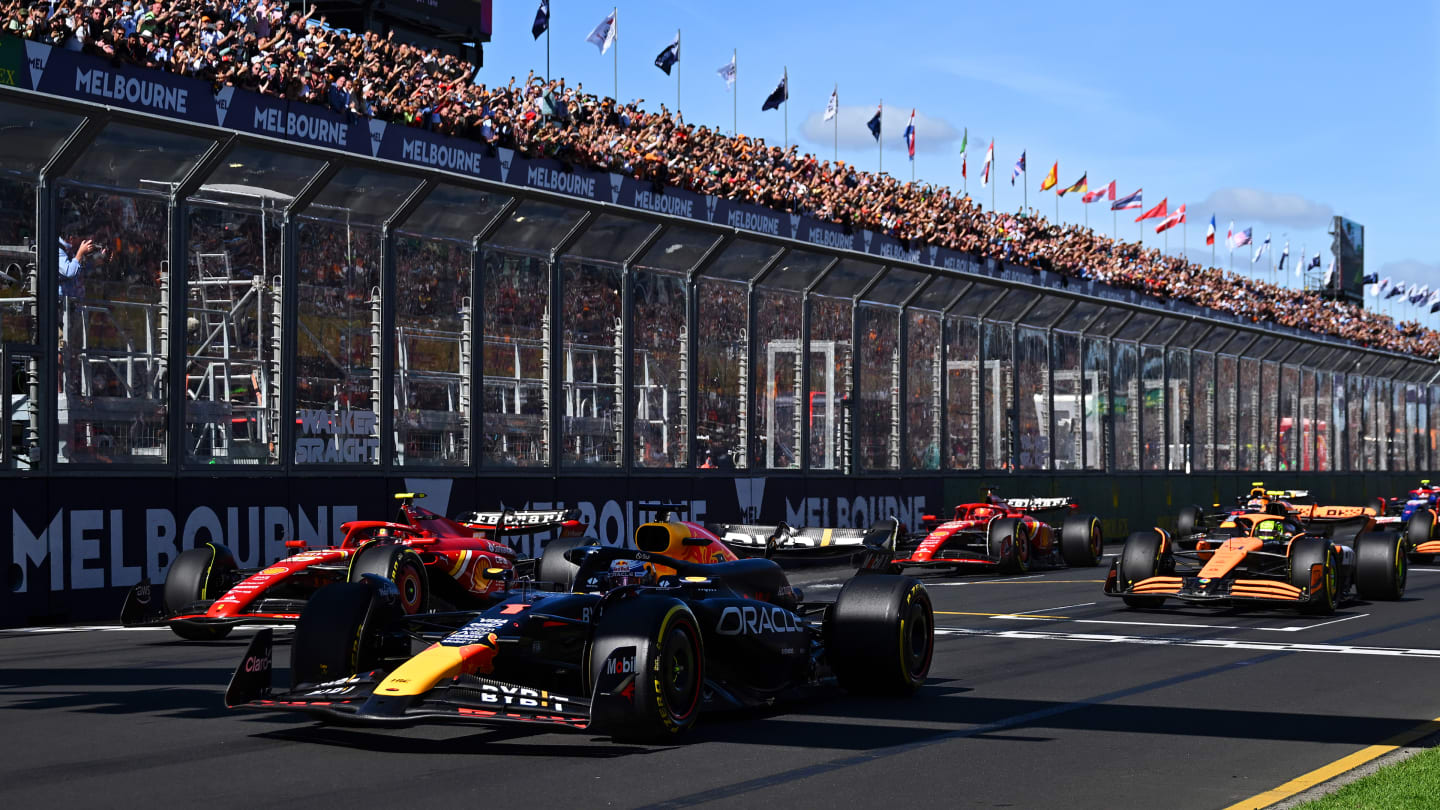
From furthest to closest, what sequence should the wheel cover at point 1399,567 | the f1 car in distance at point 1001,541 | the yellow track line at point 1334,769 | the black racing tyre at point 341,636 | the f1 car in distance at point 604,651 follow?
the f1 car in distance at point 1001,541
the wheel cover at point 1399,567
the black racing tyre at point 341,636
the f1 car in distance at point 604,651
the yellow track line at point 1334,769

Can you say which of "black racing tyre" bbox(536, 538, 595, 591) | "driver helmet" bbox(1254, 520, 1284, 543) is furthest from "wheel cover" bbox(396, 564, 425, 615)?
"driver helmet" bbox(1254, 520, 1284, 543)

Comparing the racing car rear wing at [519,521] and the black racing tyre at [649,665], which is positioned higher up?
the racing car rear wing at [519,521]

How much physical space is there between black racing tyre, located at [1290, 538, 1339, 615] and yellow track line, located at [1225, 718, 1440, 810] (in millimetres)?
7149

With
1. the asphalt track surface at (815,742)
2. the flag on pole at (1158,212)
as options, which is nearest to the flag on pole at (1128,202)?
the flag on pole at (1158,212)

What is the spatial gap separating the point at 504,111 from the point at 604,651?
16.9 metres

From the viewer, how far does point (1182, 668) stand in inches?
479

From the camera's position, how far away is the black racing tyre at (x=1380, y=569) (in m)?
18.4

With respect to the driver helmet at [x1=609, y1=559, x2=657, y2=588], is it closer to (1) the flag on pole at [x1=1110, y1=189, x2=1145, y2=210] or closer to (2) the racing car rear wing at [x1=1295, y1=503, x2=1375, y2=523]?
(2) the racing car rear wing at [x1=1295, y1=503, x2=1375, y2=523]

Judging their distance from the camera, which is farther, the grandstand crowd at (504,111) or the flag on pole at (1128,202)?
the flag on pole at (1128,202)

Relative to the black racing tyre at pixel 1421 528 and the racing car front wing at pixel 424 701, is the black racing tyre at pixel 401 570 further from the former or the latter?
the black racing tyre at pixel 1421 528

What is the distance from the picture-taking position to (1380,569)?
18.4 m

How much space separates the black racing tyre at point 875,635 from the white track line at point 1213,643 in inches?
177

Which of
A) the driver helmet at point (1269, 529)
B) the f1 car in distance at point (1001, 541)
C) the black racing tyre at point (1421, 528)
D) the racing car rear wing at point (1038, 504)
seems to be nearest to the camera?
the driver helmet at point (1269, 529)

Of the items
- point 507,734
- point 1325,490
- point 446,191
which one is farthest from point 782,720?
point 1325,490
